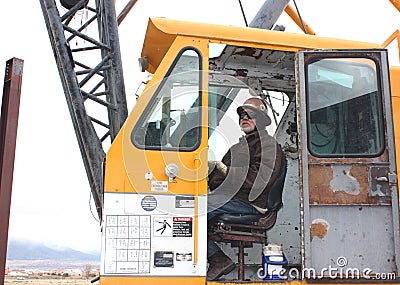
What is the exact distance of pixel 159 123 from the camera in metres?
4.18

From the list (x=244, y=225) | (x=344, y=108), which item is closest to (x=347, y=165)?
(x=344, y=108)

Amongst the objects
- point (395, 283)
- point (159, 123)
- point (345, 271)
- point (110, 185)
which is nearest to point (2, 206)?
point (110, 185)

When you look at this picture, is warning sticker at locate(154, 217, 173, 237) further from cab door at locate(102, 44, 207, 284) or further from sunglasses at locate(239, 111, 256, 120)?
sunglasses at locate(239, 111, 256, 120)

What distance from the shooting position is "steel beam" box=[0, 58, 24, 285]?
3605 mm

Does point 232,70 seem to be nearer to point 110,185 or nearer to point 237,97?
point 237,97

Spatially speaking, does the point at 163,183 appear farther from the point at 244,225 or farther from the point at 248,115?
the point at 248,115

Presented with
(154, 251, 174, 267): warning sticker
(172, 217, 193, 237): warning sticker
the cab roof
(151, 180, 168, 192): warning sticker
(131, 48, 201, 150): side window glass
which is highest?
the cab roof

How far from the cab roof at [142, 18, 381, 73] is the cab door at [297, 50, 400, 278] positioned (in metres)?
0.23

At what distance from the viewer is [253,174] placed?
14.9 feet

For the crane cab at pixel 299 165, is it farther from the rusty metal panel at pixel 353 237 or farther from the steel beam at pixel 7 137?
the steel beam at pixel 7 137

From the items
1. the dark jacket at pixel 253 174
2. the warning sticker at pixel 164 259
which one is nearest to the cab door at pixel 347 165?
the dark jacket at pixel 253 174

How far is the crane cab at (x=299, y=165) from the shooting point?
3.97 meters

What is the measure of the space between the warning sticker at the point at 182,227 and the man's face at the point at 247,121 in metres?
1.18

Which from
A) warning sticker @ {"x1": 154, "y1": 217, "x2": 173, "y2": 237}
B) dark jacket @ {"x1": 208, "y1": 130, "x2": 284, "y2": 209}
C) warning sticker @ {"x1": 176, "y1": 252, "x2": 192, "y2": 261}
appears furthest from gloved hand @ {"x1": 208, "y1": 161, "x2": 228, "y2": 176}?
warning sticker @ {"x1": 176, "y1": 252, "x2": 192, "y2": 261}
